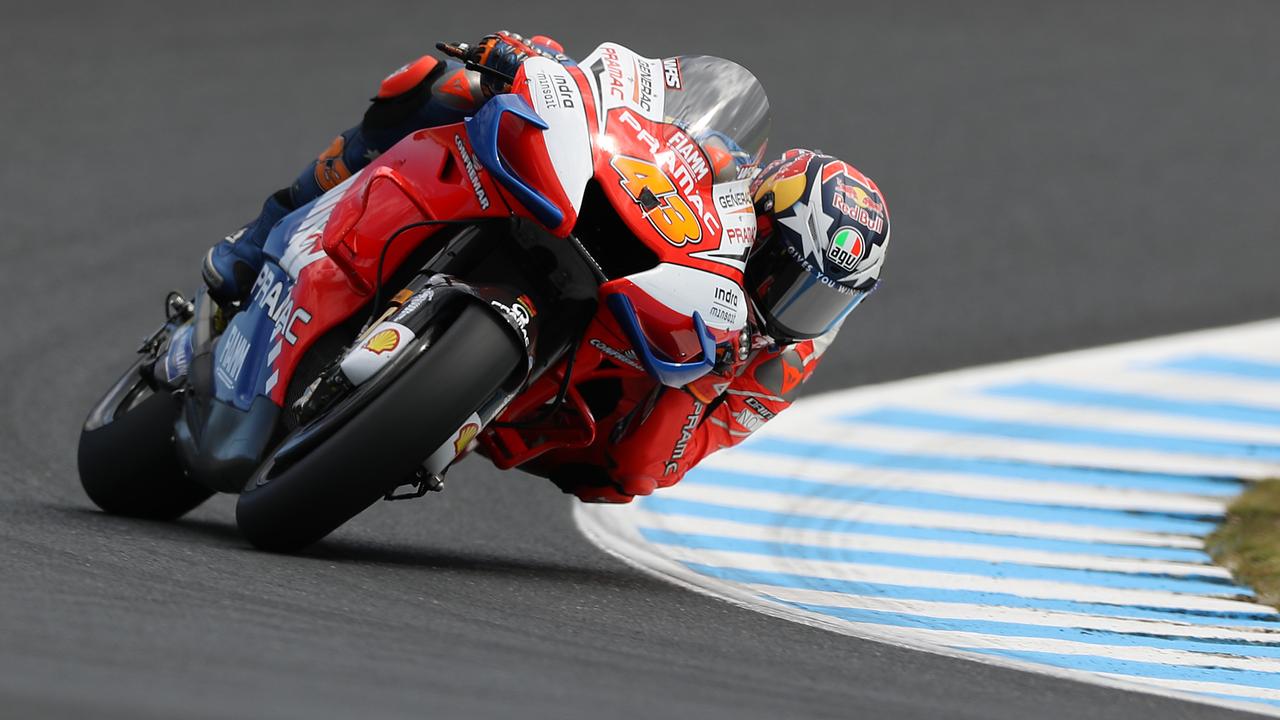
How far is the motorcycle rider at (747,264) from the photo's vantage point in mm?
4707

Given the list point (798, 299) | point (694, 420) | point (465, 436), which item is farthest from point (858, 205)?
point (465, 436)

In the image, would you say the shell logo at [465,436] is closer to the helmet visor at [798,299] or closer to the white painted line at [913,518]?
the helmet visor at [798,299]

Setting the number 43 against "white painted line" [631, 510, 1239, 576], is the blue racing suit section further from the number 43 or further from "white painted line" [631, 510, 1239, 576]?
"white painted line" [631, 510, 1239, 576]

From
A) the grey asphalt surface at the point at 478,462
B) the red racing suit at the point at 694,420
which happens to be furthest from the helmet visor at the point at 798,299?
the grey asphalt surface at the point at 478,462

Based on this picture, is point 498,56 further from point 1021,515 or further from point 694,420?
point 1021,515

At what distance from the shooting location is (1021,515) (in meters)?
6.83

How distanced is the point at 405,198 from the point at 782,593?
172 cm

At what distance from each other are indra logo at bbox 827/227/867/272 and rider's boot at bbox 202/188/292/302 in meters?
1.70

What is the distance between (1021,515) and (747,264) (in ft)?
8.13

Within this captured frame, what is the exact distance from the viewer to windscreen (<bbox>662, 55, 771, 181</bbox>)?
15.8ft

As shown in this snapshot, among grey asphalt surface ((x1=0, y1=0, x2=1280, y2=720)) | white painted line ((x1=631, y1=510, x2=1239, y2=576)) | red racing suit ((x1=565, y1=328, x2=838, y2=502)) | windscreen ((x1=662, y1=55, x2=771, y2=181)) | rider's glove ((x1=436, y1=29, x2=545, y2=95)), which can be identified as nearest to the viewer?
grey asphalt surface ((x1=0, y1=0, x2=1280, y2=720))

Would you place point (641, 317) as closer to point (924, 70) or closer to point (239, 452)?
point (239, 452)

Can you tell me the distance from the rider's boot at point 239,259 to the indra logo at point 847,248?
1699mm

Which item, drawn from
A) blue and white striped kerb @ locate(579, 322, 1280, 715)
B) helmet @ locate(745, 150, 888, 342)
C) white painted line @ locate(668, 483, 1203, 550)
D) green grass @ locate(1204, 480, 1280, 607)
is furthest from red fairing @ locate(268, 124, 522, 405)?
green grass @ locate(1204, 480, 1280, 607)
